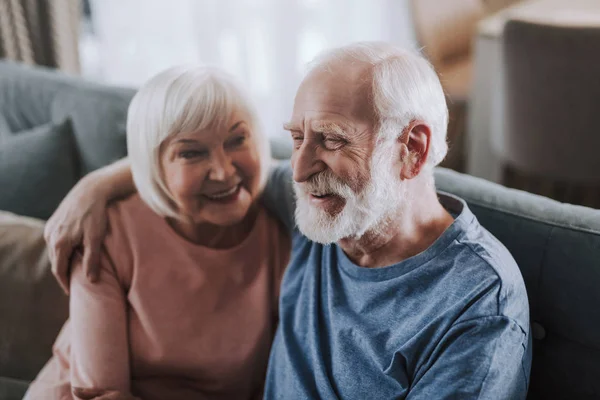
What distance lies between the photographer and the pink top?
4.13ft

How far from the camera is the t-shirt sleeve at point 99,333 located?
124 centimetres

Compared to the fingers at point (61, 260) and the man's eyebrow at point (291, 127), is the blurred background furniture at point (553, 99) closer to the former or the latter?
the man's eyebrow at point (291, 127)

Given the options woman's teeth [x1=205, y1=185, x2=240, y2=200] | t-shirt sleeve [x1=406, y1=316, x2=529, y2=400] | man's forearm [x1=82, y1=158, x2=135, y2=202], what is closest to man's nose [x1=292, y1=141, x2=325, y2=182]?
woman's teeth [x1=205, y1=185, x2=240, y2=200]

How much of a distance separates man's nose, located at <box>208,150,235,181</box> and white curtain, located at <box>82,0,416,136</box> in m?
1.38

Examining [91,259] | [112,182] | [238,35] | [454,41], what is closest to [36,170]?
[112,182]

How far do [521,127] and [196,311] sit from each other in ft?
5.28

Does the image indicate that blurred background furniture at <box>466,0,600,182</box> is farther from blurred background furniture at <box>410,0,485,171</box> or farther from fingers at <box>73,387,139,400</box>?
fingers at <box>73,387,139,400</box>

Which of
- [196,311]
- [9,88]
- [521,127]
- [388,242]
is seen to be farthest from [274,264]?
[521,127]

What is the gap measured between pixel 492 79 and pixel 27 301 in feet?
6.59

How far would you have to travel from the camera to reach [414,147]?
1105mm

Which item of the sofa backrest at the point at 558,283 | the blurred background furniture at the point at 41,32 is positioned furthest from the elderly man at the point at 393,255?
the blurred background furniture at the point at 41,32

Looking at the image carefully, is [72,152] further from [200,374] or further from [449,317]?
[449,317]

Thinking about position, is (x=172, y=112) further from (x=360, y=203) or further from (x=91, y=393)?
(x=91, y=393)

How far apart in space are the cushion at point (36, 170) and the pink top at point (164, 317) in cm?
56
